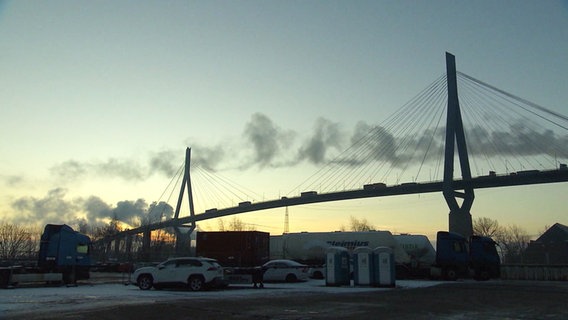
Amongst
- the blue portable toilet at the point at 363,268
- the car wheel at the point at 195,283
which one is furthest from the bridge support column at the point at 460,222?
the car wheel at the point at 195,283

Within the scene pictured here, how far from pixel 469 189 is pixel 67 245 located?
42.8 meters

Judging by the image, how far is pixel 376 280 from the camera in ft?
83.3

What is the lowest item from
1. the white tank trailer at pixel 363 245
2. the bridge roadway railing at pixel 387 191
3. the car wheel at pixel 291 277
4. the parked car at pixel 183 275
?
the car wheel at pixel 291 277

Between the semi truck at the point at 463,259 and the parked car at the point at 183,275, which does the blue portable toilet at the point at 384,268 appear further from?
the semi truck at the point at 463,259

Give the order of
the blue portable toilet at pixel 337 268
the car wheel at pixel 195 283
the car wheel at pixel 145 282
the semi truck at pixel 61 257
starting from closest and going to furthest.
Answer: the car wheel at pixel 195 283 < the car wheel at pixel 145 282 < the semi truck at pixel 61 257 < the blue portable toilet at pixel 337 268

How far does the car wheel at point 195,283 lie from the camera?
2188 cm

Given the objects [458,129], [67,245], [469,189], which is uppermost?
[458,129]

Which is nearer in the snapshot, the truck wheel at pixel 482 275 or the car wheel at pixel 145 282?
the car wheel at pixel 145 282

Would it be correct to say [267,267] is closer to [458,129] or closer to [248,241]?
[248,241]

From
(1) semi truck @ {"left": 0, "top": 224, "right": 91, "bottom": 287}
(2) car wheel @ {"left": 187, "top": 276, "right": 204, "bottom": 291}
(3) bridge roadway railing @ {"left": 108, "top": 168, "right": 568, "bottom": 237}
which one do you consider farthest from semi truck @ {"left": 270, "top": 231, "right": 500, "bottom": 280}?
(3) bridge roadway railing @ {"left": 108, "top": 168, "right": 568, "bottom": 237}

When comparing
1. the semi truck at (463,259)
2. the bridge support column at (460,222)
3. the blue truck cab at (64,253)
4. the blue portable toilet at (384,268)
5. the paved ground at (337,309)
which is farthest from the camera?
the bridge support column at (460,222)

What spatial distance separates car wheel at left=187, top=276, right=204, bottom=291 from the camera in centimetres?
2188

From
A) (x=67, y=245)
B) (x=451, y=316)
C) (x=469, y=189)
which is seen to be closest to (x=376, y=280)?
(x=451, y=316)

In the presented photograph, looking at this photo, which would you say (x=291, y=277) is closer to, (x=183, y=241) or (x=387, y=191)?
(x=387, y=191)
